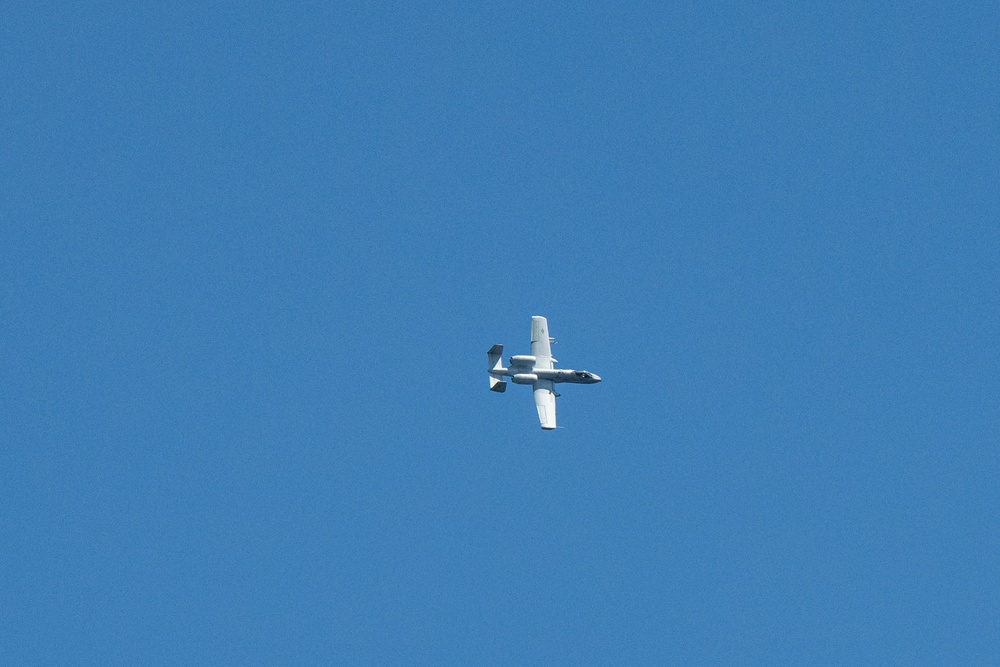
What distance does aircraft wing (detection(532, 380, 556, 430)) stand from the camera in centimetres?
19450

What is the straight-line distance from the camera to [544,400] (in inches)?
7756

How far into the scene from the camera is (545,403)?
646 ft

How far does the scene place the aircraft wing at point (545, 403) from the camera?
194 metres
